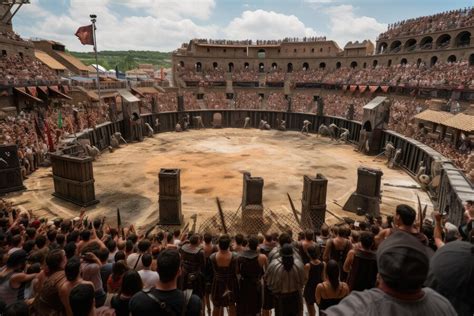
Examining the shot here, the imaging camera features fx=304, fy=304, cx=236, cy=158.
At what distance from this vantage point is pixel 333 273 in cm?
502

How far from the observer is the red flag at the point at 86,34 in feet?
110

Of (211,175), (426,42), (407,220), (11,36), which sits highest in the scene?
(426,42)

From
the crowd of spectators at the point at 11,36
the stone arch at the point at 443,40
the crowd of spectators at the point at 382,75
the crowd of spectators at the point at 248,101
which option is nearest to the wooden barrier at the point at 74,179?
the crowd of spectators at the point at 11,36

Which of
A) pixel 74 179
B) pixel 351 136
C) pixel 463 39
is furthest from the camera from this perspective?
pixel 463 39

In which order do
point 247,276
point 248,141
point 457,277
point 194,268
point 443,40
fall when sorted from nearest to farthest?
point 457,277 → point 247,276 → point 194,268 → point 248,141 → point 443,40

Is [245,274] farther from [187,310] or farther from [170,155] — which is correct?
[170,155]

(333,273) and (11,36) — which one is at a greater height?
(11,36)

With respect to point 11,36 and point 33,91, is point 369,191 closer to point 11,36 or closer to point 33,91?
point 33,91

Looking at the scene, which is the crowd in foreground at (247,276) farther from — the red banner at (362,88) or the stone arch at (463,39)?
the stone arch at (463,39)

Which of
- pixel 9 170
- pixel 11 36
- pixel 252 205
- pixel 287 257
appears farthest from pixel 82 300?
pixel 11 36

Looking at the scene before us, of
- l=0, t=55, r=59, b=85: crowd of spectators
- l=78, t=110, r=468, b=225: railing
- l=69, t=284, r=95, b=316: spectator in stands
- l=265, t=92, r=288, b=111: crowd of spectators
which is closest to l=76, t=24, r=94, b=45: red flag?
l=0, t=55, r=59, b=85: crowd of spectators

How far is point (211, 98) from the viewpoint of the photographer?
50.2m

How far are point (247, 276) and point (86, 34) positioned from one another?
36.0 meters

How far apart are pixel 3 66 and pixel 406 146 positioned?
3909cm
